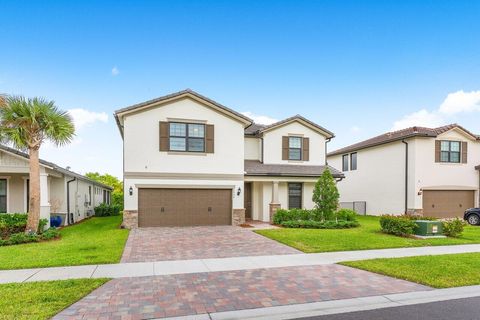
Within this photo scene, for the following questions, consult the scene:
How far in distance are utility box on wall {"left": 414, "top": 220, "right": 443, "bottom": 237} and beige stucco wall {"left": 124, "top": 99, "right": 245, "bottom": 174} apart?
29.6 ft

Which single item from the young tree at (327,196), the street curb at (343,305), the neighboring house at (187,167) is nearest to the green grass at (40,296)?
the street curb at (343,305)

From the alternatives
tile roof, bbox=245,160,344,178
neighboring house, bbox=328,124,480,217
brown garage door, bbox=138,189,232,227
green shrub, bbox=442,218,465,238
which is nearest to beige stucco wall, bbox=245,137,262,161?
tile roof, bbox=245,160,344,178

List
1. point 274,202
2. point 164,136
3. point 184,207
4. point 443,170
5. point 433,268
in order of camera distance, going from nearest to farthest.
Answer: point 433,268 → point 164,136 → point 184,207 → point 274,202 → point 443,170

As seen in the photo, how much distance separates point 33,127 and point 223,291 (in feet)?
36.6

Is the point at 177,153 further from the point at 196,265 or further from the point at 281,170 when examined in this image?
the point at 196,265

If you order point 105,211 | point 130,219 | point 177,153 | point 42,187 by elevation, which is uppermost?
point 177,153

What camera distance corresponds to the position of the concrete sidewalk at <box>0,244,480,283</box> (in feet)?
23.1

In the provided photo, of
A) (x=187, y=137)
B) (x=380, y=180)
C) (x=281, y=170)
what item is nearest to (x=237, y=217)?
(x=281, y=170)

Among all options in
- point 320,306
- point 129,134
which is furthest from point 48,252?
point 320,306

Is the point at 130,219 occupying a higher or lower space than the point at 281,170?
lower

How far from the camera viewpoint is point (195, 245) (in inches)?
430

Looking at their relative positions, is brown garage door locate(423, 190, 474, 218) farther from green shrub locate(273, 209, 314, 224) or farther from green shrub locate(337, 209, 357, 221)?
green shrub locate(273, 209, 314, 224)

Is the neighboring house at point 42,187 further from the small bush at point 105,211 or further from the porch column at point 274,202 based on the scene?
the porch column at point 274,202

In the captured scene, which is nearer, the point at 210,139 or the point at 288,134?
the point at 210,139
